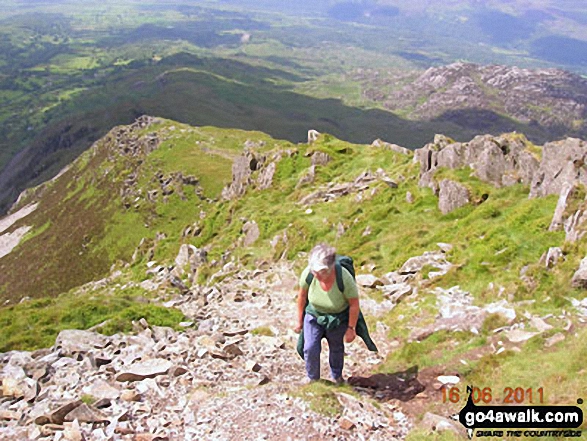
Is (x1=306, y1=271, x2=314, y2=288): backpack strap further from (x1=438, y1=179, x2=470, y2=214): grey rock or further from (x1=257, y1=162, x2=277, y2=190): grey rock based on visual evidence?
(x1=257, y1=162, x2=277, y2=190): grey rock

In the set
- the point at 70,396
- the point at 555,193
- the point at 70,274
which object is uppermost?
the point at 555,193

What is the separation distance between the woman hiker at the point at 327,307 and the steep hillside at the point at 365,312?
3.50 feet

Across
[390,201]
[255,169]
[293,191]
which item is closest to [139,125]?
[255,169]

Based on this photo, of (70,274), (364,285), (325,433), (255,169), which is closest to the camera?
(325,433)

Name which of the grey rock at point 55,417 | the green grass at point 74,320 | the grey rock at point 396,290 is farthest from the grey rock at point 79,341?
the grey rock at point 396,290

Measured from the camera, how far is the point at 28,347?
17.2 metres

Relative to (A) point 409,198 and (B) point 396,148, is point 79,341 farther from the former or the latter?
(B) point 396,148

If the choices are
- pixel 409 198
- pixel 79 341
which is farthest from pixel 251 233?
pixel 79 341

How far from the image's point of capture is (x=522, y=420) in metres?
8.88

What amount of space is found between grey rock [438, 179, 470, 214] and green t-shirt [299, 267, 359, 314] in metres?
18.5

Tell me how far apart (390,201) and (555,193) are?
40.1 feet

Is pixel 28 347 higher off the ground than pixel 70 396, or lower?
lower

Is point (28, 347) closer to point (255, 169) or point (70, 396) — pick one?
point (70, 396)

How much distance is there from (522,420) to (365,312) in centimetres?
986
